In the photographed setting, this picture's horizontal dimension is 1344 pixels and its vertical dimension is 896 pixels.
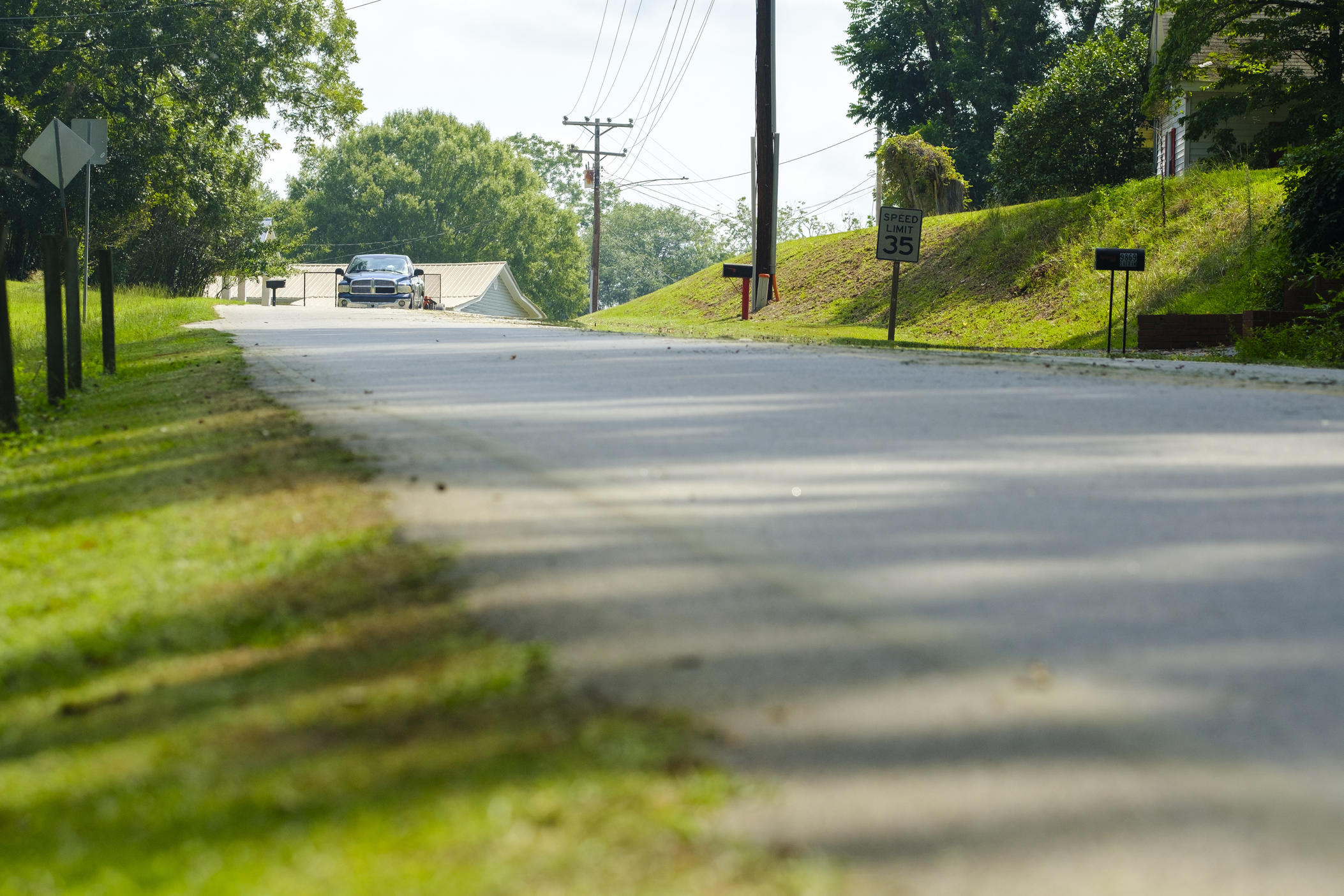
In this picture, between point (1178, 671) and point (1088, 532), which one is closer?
point (1178, 671)

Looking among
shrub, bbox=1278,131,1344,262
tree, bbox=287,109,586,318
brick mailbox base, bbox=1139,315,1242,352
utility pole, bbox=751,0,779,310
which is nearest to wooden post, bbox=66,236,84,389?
brick mailbox base, bbox=1139,315,1242,352

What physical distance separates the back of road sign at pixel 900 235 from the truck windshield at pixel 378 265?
2621 centimetres

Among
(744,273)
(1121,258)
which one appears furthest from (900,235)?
(744,273)

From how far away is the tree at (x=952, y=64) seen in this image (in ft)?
165

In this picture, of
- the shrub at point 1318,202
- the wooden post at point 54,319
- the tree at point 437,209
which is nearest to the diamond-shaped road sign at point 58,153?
the wooden post at point 54,319

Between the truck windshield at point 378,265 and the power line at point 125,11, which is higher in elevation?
the power line at point 125,11

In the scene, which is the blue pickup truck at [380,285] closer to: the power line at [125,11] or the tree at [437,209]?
the power line at [125,11]

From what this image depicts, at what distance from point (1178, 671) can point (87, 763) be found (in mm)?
2389

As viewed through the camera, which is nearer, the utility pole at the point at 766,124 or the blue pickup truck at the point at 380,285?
the utility pole at the point at 766,124

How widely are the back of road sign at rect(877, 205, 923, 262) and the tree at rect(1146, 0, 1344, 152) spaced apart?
30.0 ft

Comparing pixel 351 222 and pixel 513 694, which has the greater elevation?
pixel 351 222

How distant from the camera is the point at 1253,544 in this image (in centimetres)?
396

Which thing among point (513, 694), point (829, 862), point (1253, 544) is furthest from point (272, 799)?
point (1253, 544)

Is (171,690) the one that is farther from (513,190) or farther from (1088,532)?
(513,190)
